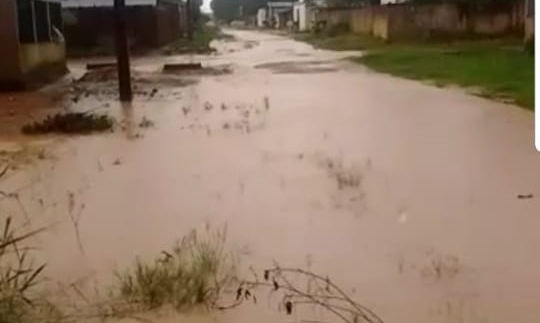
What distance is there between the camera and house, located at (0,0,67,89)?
63.7 feet

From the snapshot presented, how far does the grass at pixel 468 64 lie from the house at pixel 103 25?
6.53 metres

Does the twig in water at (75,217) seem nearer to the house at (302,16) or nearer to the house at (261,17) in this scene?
the house at (302,16)

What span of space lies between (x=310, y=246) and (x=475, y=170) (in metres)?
3.04

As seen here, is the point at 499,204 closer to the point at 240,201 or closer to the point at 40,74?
the point at 240,201

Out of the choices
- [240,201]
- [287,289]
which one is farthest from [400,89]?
[287,289]

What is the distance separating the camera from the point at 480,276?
6.60 m

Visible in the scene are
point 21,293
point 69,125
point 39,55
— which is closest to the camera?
point 21,293

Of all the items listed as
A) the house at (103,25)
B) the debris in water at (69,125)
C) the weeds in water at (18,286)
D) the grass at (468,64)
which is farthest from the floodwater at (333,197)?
the house at (103,25)

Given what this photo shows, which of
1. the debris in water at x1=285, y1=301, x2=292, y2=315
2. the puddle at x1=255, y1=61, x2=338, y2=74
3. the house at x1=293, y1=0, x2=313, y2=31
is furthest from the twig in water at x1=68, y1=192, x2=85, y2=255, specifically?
the house at x1=293, y1=0, x2=313, y2=31

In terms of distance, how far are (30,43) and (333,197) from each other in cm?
1345

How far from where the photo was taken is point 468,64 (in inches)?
881

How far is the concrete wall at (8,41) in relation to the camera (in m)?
19.4

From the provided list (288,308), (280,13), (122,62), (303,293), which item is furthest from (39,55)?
(280,13)

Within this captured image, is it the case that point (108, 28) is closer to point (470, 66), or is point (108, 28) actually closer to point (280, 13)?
point (470, 66)
